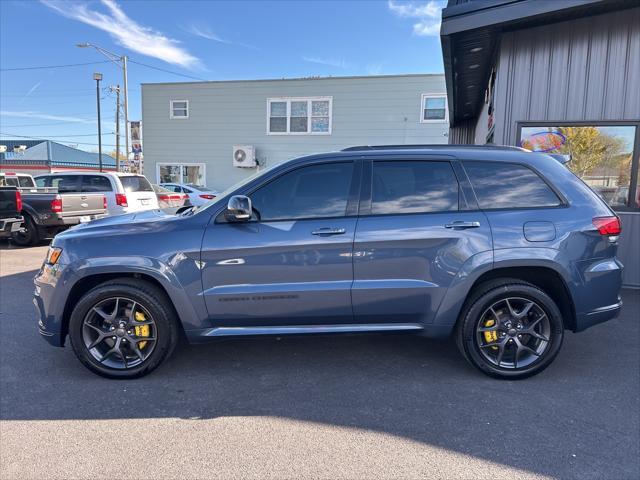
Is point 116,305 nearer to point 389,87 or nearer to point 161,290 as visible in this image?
point 161,290

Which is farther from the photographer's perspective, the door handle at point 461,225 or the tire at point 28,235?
the tire at point 28,235

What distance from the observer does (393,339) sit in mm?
4500

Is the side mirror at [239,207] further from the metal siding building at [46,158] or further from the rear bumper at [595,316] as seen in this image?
the metal siding building at [46,158]

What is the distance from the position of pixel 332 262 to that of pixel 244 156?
1747 centimetres

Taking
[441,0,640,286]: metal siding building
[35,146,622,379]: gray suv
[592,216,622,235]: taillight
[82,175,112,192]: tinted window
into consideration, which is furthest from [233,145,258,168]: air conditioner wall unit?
[592,216,622,235]: taillight

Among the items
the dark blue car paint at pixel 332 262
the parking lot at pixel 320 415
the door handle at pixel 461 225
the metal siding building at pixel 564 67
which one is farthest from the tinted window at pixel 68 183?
the door handle at pixel 461 225

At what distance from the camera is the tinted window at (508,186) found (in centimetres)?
356

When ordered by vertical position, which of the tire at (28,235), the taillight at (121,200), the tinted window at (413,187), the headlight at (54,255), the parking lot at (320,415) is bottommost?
the parking lot at (320,415)

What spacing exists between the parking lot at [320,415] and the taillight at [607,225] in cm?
122

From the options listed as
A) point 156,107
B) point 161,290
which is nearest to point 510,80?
point 161,290

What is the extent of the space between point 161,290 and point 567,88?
6.11 m

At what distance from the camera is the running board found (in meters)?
3.52

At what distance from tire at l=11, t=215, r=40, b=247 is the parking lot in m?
7.09

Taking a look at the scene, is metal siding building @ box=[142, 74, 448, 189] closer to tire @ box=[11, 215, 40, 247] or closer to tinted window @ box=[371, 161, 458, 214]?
tire @ box=[11, 215, 40, 247]
